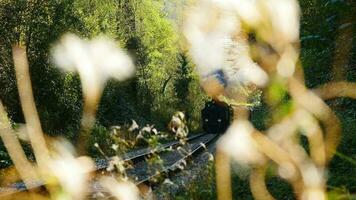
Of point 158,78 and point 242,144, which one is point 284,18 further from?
point 158,78

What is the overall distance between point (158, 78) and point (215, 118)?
11.0 metres

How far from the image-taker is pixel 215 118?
1544 inches

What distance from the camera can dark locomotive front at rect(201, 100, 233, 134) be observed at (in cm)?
3881

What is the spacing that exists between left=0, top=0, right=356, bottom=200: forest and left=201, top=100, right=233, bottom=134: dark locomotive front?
3.64 m

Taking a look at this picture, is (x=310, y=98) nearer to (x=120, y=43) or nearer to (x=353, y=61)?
(x=353, y=61)

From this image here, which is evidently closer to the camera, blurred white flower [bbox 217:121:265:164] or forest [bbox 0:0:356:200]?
blurred white flower [bbox 217:121:265:164]

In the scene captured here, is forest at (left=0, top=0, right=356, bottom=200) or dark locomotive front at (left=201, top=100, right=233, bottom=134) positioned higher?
forest at (left=0, top=0, right=356, bottom=200)

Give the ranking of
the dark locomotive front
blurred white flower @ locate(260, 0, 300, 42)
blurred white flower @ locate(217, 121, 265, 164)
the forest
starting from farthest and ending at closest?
the dark locomotive front, the forest, blurred white flower @ locate(217, 121, 265, 164), blurred white flower @ locate(260, 0, 300, 42)

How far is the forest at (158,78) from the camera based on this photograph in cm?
253

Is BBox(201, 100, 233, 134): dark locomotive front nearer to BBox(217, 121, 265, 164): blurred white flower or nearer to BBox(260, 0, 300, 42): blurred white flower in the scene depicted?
BBox(217, 121, 265, 164): blurred white flower

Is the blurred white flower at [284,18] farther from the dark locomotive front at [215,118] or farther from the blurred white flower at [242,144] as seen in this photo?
the dark locomotive front at [215,118]

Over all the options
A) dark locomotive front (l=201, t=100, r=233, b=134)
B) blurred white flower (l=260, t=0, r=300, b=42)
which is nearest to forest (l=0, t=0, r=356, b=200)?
blurred white flower (l=260, t=0, r=300, b=42)

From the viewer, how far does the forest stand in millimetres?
2525

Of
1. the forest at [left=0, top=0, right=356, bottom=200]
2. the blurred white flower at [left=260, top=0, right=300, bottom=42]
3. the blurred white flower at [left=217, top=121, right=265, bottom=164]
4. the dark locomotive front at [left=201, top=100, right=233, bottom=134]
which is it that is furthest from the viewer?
the dark locomotive front at [left=201, top=100, right=233, bottom=134]
